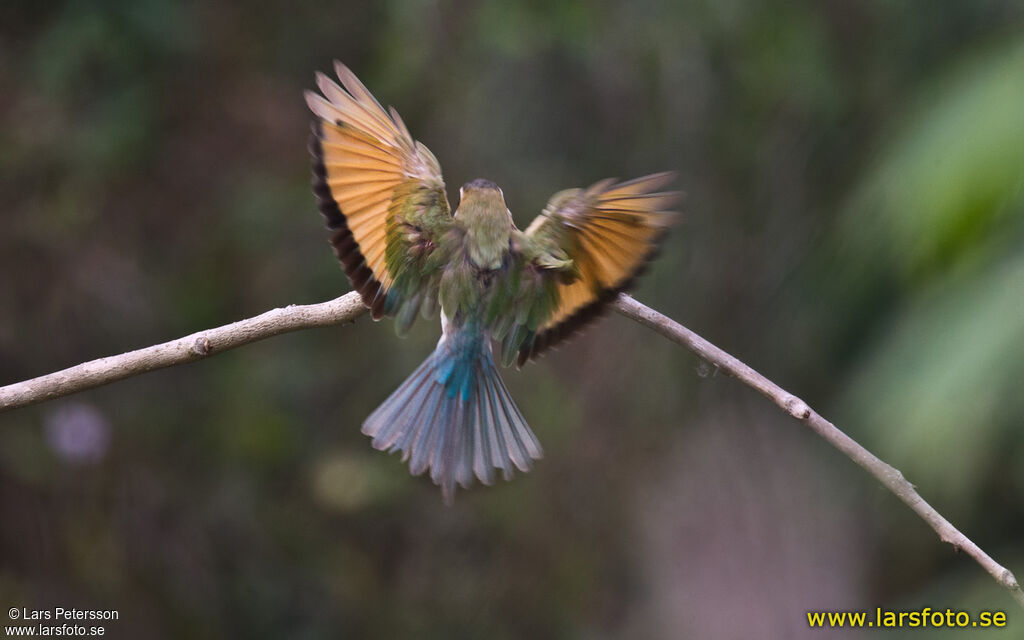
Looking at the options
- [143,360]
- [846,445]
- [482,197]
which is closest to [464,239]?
[482,197]

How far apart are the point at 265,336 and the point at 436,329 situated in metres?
1.65

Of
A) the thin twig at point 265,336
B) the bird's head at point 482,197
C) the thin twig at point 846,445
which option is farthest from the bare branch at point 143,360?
the thin twig at point 846,445

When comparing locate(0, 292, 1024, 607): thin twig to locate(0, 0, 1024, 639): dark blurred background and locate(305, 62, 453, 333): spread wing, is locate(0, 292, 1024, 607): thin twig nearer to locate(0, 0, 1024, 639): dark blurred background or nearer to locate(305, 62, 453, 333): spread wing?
locate(305, 62, 453, 333): spread wing

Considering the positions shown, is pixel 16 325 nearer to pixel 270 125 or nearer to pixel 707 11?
pixel 270 125

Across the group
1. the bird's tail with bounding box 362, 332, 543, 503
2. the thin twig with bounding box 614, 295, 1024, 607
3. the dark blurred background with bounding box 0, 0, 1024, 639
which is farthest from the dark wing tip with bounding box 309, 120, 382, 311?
the dark blurred background with bounding box 0, 0, 1024, 639

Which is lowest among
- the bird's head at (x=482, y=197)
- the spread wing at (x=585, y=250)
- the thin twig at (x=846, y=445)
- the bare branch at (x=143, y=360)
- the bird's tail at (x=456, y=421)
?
the thin twig at (x=846, y=445)

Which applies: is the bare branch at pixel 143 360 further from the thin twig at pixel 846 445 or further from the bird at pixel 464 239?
the thin twig at pixel 846 445

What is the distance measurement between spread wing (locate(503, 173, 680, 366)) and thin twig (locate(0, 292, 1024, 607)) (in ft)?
0.65

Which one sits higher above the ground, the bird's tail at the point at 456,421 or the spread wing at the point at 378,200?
the spread wing at the point at 378,200

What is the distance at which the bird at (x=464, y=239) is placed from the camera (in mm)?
1568

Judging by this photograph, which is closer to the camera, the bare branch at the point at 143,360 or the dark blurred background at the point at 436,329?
the bare branch at the point at 143,360

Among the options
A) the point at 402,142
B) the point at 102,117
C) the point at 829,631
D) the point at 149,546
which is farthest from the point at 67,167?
the point at 829,631

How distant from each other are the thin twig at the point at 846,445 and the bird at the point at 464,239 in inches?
6.5

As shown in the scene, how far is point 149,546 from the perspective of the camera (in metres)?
3.07
